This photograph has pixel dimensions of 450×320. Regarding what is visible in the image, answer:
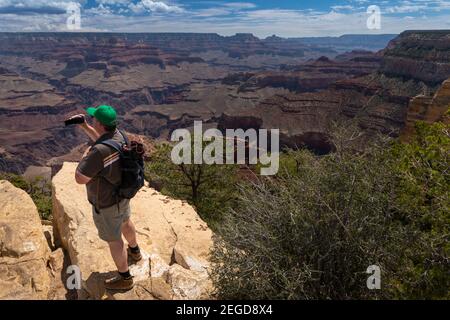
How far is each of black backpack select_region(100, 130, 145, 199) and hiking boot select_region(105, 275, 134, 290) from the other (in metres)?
1.32

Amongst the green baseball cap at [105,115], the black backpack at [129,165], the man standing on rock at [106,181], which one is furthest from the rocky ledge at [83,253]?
the green baseball cap at [105,115]

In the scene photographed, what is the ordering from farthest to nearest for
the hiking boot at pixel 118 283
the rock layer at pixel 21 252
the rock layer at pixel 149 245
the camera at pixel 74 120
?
the rock layer at pixel 21 252
the rock layer at pixel 149 245
the hiking boot at pixel 118 283
the camera at pixel 74 120

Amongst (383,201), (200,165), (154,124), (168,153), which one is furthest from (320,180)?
(154,124)

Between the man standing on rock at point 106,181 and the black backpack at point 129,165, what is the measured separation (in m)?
0.06

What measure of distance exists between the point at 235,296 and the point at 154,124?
154 m

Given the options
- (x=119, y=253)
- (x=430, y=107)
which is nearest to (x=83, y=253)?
(x=119, y=253)

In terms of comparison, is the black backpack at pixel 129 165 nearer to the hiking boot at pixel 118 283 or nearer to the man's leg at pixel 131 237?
the man's leg at pixel 131 237

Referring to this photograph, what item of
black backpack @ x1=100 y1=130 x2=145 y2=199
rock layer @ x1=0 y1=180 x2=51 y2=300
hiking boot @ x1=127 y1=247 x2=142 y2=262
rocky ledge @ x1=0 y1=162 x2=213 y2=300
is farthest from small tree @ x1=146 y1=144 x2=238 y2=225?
black backpack @ x1=100 y1=130 x2=145 y2=199

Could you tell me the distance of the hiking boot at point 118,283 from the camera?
5.40m

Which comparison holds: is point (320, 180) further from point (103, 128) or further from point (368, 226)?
point (103, 128)

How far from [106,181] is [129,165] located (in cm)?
39

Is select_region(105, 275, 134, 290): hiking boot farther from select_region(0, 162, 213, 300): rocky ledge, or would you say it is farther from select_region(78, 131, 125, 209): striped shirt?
select_region(78, 131, 125, 209): striped shirt

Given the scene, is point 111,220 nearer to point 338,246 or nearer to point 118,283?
point 118,283

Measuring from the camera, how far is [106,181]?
4965 mm
